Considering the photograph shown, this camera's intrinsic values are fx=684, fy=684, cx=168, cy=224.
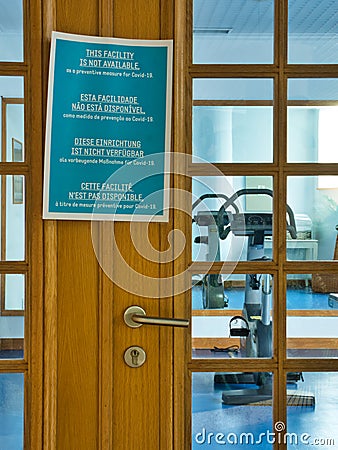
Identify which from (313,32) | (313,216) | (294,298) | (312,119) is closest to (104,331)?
(294,298)

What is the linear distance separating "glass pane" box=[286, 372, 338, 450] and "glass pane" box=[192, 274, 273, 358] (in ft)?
0.45

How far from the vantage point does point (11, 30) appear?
6.07ft

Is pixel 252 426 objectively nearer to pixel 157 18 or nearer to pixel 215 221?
pixel 215 221

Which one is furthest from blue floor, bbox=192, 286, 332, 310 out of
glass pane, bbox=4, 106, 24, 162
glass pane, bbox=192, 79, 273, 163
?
glass pane, bbox=4, 106, 24, 162

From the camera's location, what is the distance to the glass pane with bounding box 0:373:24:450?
1.86 meters

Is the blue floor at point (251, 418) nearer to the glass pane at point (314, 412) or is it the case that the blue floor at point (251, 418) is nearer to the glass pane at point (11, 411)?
the glass pane at point (314, 412)

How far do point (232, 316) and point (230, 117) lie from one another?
551 millimetres

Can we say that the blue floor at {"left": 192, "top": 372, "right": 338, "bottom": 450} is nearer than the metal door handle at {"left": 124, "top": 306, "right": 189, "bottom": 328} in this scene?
No

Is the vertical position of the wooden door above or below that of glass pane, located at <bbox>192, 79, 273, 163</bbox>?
below

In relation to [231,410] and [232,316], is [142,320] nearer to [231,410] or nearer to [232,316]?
[232,316]

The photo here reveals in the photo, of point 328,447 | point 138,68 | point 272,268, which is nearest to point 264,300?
point 272,268

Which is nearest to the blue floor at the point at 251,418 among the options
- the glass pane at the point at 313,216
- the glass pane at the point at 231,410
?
the glass pane at the point at 231,410

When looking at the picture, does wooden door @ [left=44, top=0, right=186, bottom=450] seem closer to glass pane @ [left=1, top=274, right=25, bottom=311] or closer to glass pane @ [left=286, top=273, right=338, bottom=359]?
glass pane @ [left=1, top=274, right=25, bottom=311]

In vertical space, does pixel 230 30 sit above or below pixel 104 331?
above
